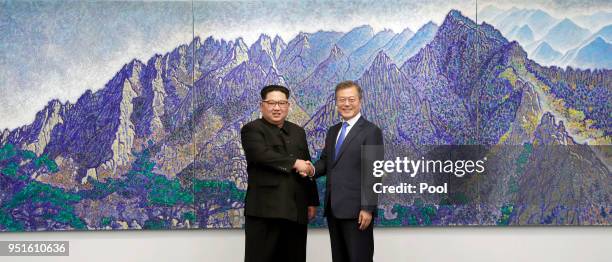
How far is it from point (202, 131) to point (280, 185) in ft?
3.54

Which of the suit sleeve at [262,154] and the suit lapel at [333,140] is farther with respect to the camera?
the suit lapel at [333,140]

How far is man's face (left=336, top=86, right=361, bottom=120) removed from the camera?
314 centimetres

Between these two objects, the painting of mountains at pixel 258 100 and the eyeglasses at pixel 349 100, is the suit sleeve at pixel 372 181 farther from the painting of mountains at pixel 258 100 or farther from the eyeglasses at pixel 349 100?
the painting of mountains at pixel 258 100

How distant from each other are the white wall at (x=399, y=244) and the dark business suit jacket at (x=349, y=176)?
1.06m

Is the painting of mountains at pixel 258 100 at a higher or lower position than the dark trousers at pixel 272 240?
higher

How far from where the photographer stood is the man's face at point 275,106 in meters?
3.20

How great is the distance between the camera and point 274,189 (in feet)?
10.3

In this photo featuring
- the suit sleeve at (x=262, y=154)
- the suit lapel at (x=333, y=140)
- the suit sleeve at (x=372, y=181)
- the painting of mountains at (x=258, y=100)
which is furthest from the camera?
the painting of mountains at (x=258, y=100)

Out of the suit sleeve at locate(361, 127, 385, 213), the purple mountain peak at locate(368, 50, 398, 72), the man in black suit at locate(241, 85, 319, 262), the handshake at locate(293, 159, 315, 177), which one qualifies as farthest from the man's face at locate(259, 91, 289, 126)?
the purple mountain peak at locate(368, 50, 398, 72)

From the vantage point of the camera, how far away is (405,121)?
4035 mm

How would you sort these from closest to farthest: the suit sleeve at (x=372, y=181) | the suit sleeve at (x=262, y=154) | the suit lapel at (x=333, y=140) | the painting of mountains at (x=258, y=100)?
the suit sleeve at (x=372, y=181)
the suit sleeve at (x=262, y=154)
the suit lapel at (x=333, y=140)
the painting of mountains at (x=258, y=100)

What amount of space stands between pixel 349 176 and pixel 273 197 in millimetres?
454

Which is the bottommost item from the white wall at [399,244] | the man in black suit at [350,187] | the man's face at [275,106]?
the white wall at [399,244]

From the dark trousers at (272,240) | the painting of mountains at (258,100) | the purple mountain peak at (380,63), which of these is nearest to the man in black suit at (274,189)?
the dark trousers at (272,240)
